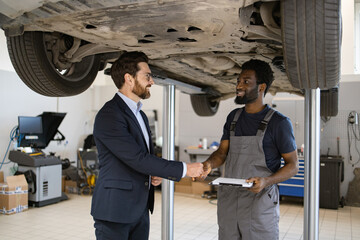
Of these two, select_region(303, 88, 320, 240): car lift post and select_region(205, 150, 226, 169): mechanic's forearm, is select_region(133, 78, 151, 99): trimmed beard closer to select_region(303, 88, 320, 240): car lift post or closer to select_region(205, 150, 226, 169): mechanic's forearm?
select_region(205, 150, 226, 169): mechanic's forearm

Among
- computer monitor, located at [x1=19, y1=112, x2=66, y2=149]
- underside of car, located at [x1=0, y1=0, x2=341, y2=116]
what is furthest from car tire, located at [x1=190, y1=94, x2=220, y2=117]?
computer monitor, located at [x1=19, y1=112, x2=66, y2=149]

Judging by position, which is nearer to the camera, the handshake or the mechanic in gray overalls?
the handshake

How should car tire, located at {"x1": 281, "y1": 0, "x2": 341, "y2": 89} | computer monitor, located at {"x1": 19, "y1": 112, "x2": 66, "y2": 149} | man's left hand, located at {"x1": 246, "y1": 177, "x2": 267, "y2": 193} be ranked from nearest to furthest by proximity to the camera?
car tire, located at {"x1": 281, "y1": 0, "x2": 341, "y2": 89} → man's left hand, located at {"x1": 246, "y1": 177, "x2": 267, "y2": 193} → computer monitor, located at {"x1": 19, "y1": 112, "x2": 66, "y2": 149}

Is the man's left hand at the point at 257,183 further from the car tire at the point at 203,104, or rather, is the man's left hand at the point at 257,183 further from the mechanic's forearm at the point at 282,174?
the car tire at the point at 203,104

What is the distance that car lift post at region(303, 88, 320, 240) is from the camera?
227 centimetres

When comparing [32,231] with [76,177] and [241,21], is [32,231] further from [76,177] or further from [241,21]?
[241,21]

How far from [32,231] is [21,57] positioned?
3090 mm

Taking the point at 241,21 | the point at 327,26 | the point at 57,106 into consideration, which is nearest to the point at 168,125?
the point at 241,21

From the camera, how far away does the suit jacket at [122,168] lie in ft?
5.14

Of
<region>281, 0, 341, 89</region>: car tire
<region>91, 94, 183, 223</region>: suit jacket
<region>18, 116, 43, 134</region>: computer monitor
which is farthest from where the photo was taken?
<region>18, 116, 43, 134</region>: computer monitor

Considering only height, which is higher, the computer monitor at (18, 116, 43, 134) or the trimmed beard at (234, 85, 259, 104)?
the trimmed beard at (234, 85, 259, 104)

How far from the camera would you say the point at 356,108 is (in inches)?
243

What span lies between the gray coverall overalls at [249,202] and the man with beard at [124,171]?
1.02ft

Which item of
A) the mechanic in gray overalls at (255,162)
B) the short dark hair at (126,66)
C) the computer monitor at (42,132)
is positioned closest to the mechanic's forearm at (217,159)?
the mechanic in gray overalls at (255,162)
